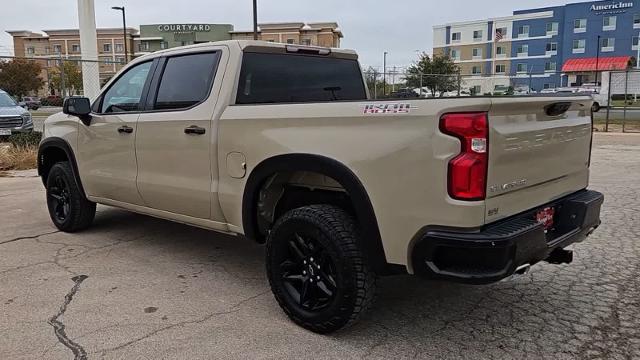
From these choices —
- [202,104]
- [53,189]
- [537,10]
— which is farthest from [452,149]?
[537,10]

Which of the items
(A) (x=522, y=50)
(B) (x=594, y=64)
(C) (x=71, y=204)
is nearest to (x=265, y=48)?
(C) (x=71, y=204)

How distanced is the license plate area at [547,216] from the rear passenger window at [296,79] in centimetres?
204

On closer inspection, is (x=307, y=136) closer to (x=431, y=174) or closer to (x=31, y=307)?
(x=431, y=174)

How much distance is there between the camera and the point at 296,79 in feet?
14.6

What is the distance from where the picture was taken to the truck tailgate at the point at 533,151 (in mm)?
2838

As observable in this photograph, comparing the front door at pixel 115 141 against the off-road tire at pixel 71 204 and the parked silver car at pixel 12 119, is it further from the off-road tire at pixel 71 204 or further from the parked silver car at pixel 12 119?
the parked silver car at pixel 12 119

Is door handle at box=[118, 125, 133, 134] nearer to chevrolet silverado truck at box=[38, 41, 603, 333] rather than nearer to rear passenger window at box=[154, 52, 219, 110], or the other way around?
chevrolet silverado truck at box=[38, 41, 603, 333]

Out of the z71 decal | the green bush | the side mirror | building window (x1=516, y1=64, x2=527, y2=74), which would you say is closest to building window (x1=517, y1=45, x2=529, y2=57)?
building window (x1=516, y1=64, x2=527, y2=74)

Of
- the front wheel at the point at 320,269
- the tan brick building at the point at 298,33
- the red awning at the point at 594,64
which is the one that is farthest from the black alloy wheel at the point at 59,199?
the tan brick building at the point at 298,33

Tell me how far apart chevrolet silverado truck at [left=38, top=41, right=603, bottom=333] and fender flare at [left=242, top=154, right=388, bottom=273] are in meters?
0.01

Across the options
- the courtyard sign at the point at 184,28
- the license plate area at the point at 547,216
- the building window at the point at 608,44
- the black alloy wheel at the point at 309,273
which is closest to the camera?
the license plate area at the point at 547,216

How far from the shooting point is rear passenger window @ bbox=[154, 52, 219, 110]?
4238 mm

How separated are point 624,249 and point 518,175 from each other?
290 centimetres

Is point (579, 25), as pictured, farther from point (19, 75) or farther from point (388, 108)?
point (388, 108)
